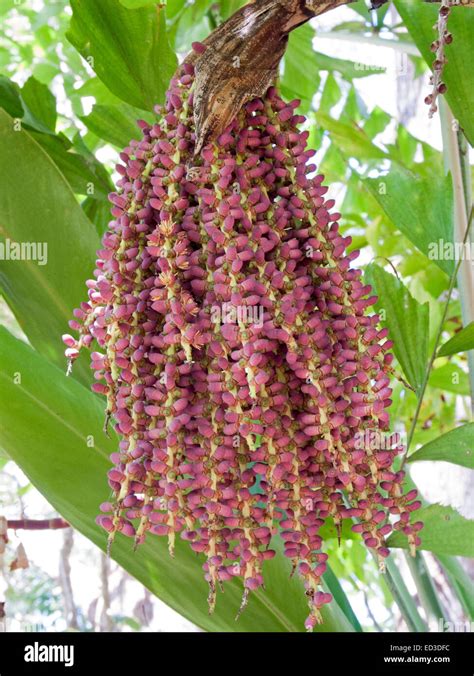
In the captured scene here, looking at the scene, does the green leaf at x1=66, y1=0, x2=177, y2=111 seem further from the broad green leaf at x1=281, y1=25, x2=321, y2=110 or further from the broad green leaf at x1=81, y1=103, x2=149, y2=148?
the broad green leaf at x1=281, y1=25, x2=321, y2=110

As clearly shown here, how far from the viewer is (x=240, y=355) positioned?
408 mm

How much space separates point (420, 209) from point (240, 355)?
370mm

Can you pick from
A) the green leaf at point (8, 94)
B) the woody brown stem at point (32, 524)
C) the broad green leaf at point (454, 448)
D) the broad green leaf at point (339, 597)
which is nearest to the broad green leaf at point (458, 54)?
the broad green leaf at point (454, 448)

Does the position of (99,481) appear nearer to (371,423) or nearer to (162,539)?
(162,539)

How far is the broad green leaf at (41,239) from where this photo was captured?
0.67 m

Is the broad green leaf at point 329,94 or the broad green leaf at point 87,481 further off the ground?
the broad green leaf at point 329,94

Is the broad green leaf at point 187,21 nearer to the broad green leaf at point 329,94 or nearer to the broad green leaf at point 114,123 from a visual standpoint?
the broad green leaf at point 114,123

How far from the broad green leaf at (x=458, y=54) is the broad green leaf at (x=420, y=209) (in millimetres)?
85

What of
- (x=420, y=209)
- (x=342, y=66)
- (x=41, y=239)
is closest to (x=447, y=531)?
(x=420, y=209)

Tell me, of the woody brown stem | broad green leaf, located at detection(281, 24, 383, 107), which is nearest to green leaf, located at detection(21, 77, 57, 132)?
broad green leaf, located at detection(281, 24, 383, 107)

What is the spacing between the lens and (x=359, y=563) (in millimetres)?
1550

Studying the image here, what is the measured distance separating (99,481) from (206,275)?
0.81 feet

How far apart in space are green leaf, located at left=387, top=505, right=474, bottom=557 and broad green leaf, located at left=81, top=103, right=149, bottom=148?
488 mm
